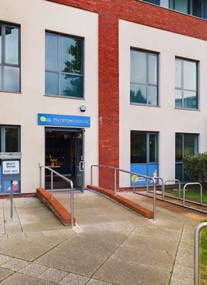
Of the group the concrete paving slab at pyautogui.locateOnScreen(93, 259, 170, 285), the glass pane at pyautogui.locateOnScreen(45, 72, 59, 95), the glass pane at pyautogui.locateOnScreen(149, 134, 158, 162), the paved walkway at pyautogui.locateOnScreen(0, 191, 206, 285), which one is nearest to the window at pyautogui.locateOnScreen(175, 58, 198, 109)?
the glass pane at pyautogui.locateOnScreen(149, 134, 158, 162)

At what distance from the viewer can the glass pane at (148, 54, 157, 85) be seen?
12859 mm

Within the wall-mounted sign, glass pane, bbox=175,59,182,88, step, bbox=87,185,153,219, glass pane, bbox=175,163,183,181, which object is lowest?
step, bbox=87,185,153,219

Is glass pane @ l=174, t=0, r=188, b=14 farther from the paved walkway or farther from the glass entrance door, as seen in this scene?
the paved walkway

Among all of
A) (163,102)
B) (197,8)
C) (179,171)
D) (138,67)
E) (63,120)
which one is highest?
(197,8)

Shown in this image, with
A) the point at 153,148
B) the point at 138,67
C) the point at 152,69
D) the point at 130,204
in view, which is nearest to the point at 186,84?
the point at 152,69

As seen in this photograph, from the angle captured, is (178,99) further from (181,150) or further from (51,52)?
(51,52)

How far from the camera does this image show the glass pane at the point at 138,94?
40.4 feet

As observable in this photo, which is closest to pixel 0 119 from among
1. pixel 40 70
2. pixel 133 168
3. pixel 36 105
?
pixel 36 105

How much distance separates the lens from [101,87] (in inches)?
446

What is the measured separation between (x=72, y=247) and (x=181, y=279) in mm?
1922

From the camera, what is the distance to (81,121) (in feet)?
35.3

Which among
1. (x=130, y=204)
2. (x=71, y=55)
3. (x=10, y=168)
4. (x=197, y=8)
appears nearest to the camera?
(x=10, y=168)

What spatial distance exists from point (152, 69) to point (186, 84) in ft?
6.79

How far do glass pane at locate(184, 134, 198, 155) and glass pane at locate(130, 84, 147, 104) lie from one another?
9.93 feet
